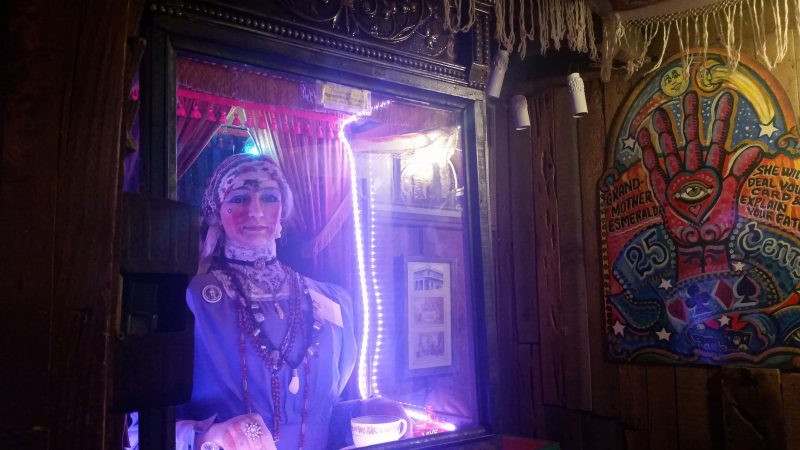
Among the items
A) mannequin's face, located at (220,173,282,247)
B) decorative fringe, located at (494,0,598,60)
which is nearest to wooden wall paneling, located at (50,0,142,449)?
mannequin's face, located at (220,173,282,247)

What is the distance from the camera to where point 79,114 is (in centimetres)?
69

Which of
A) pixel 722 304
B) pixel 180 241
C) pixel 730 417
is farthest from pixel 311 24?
pixel 730 417

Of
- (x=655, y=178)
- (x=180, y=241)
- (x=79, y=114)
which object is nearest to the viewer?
(x=79, y=114)

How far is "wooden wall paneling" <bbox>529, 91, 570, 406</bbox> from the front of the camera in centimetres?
330

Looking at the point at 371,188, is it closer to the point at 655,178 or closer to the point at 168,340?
the point at 168,340

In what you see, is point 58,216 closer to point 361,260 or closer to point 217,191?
point 217,191

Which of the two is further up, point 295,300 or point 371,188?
point 371,188

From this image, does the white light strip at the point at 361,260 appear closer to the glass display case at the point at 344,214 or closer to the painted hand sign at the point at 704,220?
the glass display case at the point at 344,214

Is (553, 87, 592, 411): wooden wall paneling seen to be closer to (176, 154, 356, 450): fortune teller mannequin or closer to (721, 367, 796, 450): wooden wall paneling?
(721, 367, 796, 450): wooden wall paneling

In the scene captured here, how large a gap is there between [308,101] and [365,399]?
41.7 inches

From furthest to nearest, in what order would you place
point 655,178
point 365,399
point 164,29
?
1. point 655,178
2. point 365,399
3. point 164,29

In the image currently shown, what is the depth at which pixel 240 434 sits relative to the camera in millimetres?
1695

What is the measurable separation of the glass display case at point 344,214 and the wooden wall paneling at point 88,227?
91cm

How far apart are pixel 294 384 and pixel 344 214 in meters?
0.62
